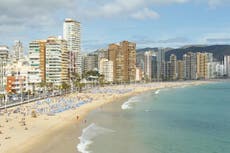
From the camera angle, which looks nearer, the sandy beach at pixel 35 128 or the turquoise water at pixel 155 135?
the sandy beach at pixel 35 128

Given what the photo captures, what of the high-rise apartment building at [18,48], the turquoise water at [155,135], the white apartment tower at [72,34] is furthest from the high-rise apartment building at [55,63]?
the turquoise water at [155,135]

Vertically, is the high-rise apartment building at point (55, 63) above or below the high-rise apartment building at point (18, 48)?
below

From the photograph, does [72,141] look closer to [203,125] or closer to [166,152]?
[166,152]

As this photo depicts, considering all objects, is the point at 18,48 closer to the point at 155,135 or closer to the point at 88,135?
the point at 88,135

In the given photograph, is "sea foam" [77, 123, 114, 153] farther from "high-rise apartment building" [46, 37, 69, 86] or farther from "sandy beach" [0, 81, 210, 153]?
"high-rise apartment building" [46, 37, 69, 86]

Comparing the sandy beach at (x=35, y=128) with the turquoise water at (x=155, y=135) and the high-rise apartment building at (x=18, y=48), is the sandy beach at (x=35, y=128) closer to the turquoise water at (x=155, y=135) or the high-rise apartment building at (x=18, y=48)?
the turquoise water at (x=155, y=135)

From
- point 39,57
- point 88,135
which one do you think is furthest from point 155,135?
point 39,57

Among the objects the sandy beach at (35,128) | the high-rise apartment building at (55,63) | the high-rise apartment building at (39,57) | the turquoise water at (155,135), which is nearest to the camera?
the sandy beach at (35,128)

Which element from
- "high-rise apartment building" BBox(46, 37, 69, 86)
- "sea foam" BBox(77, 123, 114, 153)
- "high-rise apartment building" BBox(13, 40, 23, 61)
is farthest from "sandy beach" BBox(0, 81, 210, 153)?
"high-rise apartment building" BBox(13, 40, 23, 61)

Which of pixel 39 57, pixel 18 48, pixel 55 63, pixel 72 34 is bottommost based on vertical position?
pixel 55 63
